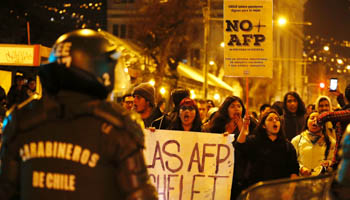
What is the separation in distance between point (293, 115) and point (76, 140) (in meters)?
7.36

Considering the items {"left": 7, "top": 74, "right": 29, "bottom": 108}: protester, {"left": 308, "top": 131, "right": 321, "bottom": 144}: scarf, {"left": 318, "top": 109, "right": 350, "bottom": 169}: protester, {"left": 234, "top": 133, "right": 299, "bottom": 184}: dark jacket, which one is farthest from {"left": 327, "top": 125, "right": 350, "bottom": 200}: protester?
{"left": 7, "top": 74, "right": 29, "bottom": 108}: protester

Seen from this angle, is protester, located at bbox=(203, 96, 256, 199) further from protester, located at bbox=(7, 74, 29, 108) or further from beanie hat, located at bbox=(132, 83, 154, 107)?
protester, located at bbox=(7, 74, 29, 108)

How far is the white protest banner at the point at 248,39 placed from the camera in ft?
28.1

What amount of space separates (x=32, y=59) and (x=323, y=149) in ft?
20.6

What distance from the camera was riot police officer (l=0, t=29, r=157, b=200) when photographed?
3.04m

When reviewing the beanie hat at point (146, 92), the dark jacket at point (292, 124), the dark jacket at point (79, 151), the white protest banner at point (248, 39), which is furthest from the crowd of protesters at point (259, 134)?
the dark jacket at point (79, 151)

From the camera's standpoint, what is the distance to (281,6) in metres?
77.5

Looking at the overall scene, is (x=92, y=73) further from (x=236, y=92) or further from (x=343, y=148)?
(x=236, y=92)

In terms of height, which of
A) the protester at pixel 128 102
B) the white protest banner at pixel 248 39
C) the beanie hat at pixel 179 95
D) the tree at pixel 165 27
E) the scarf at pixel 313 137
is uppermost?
the tree at pixel 165 27

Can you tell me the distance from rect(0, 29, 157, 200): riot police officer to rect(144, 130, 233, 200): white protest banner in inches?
148

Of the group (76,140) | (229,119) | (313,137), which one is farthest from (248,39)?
(76,140)

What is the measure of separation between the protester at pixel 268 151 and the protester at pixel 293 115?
9.56 feet

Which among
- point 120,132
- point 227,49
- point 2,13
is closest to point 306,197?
point 120,132

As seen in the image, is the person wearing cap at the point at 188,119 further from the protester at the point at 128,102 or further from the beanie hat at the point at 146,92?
the protester at the point at 128,102
